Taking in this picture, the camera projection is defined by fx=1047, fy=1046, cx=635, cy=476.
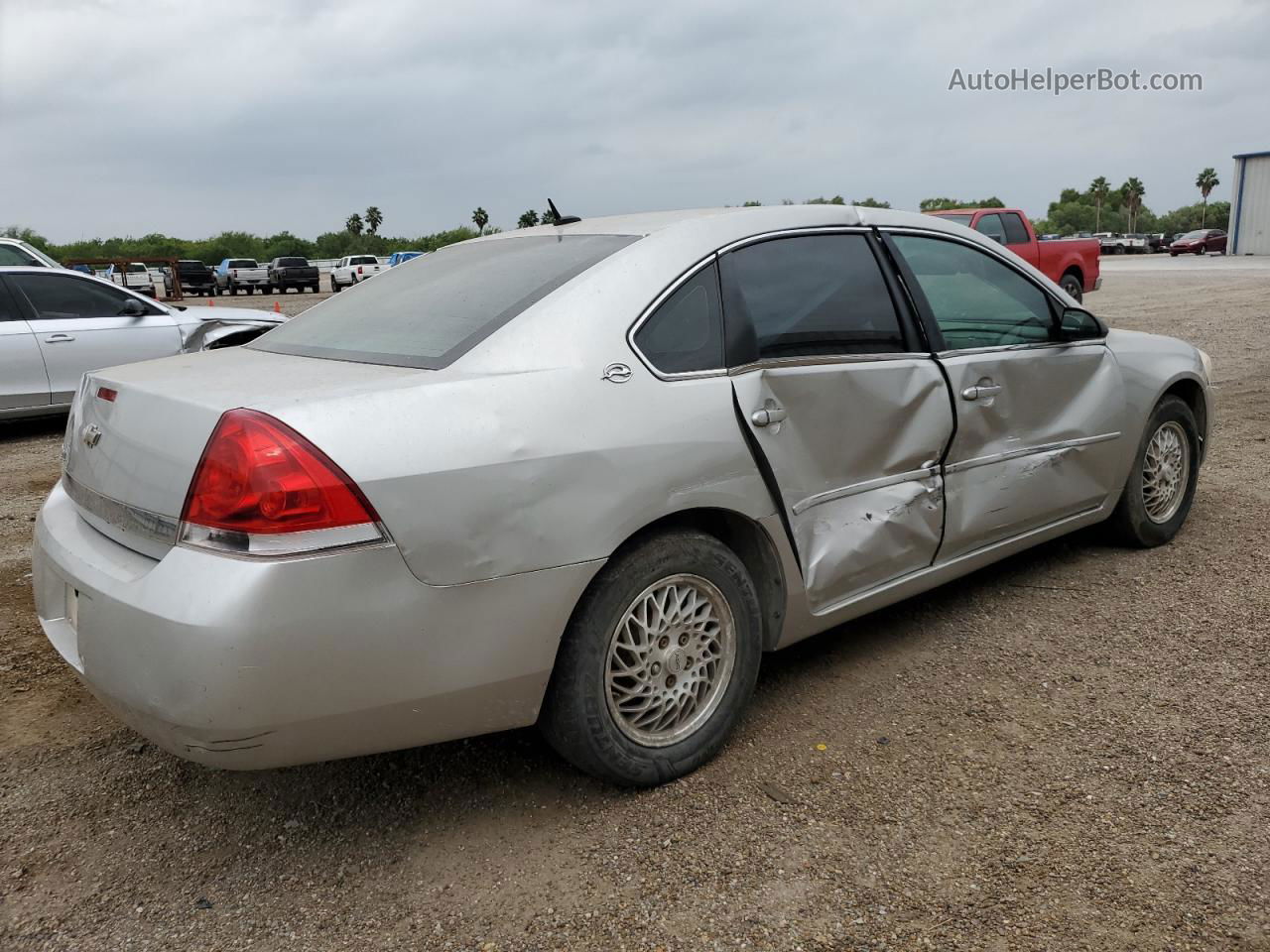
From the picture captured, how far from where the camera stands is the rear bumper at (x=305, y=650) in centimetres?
217

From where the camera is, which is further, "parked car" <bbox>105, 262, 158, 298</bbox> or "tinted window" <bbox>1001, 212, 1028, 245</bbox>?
"parked car" <bbox>105, 262, 158, 298</bbox>

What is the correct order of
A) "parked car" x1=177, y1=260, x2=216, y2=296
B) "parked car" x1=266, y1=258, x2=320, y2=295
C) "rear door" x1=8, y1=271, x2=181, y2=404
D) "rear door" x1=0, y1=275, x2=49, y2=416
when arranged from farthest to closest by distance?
1. "parked car" x1=266, y1=258, x2=320, y2=295
2. "parked car" x1=177, y1=260, x2=216, y2=296
3. "rear door" x1=8, y1=271, x2=181, y2=404
4. "rear door" x1=0, y1=275, x2=49, y2=416

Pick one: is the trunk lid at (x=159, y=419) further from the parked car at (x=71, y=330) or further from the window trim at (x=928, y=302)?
the parked car at (x=71, y=330)

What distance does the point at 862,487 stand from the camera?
3234 millimetres

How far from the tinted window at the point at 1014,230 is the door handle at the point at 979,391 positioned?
13.1m

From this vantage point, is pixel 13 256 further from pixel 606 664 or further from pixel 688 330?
pixel 606 664

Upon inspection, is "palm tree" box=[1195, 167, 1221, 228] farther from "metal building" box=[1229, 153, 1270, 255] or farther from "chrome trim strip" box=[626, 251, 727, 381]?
"chrome trim strip" box=[626, 251, 727, 381]

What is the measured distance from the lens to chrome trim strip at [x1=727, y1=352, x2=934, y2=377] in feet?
9.75

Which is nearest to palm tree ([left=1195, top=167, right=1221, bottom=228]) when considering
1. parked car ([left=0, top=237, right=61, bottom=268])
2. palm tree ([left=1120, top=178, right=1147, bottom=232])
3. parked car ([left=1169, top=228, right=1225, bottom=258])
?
palm tree ([left=1120, top=178, right=1147, bottom=232])

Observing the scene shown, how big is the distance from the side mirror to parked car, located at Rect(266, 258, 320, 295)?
124 ft

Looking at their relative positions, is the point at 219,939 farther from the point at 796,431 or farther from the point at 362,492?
the point at 796,431

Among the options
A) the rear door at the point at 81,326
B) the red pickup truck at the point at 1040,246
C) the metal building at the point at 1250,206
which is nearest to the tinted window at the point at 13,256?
the rear door at the point at 81,326

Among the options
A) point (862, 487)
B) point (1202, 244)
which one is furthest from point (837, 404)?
point (1202, 244)

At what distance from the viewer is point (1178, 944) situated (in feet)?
7.12
